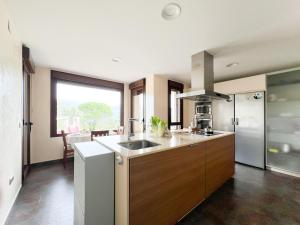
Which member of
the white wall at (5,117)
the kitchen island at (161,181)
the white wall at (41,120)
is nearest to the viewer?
the kitchen island at (161,181)

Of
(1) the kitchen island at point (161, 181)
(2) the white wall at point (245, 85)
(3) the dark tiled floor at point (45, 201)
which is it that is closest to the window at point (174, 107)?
(2) the white wall at point (245, 85)

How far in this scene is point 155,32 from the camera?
190cm

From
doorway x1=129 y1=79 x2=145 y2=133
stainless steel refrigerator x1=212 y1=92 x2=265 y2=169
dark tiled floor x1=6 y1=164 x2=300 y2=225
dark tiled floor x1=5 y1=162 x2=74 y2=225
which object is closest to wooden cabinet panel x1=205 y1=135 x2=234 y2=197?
dark tiled floor x1=6 y1=164 x2=300 y2=225

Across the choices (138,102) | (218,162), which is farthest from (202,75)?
(138,102)

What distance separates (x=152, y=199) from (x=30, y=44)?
294 cm

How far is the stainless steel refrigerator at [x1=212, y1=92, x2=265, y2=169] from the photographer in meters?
3.16

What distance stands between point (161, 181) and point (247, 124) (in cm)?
310

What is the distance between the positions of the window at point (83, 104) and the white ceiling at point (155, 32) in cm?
68

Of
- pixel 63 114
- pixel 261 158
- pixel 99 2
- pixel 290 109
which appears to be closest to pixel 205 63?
pixel 99 2

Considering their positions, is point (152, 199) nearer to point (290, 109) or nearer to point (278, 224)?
point (278, 224)

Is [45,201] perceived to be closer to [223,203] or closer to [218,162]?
[223,203]

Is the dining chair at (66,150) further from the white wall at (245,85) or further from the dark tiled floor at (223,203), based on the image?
the white wall at (245,85)

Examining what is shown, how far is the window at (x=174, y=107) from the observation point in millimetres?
4328

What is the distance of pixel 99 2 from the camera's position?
4.60 feet
